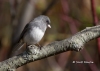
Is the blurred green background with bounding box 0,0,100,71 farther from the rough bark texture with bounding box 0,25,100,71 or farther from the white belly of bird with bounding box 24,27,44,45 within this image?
the rough bark texture with bounding box 0,25,100,71

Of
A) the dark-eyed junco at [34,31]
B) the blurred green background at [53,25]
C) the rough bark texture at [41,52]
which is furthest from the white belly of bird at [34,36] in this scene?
Result: the blurred green background at [53,25]

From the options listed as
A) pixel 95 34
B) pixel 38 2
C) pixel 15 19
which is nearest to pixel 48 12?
pixel 38 2

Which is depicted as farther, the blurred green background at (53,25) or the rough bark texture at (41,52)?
the blurred green background at (53,25)

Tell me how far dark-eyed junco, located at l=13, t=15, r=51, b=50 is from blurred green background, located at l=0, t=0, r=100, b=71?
444 mm

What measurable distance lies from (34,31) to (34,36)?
58 mm

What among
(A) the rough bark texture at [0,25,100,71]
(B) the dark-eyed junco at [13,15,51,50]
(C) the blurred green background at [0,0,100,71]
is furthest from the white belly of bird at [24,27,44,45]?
(C) the blurred green background at [0,0,100,71]

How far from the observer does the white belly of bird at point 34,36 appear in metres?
Answer: 1.88

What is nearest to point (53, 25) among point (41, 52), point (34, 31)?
point (34, 31)

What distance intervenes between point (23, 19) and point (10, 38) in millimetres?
292

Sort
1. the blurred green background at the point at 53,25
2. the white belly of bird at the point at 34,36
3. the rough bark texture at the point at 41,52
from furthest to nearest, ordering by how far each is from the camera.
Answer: the blurred green background at the point at 53,25, the white belly of bird at the point at 34,36, the rough bark texture at the point at 41,52

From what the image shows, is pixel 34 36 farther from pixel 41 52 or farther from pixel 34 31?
pixel 41 52

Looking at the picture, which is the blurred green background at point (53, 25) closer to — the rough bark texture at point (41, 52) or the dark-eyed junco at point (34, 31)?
the dark-eyed junco at point (34, 31)

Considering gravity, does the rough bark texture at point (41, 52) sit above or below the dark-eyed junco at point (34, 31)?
below

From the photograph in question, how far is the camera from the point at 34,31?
193 cm
